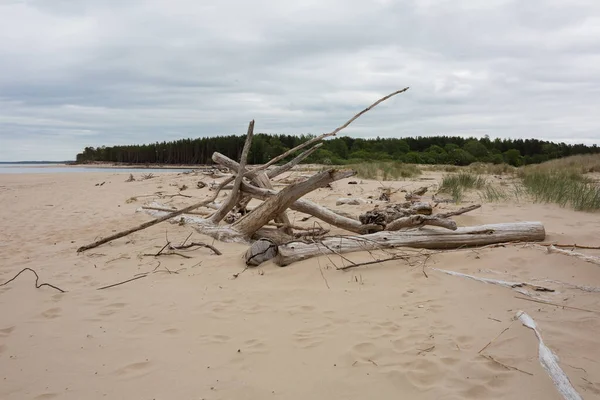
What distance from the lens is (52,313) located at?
3.65 m

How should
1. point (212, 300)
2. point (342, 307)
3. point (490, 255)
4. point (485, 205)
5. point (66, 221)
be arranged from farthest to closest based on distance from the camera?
point (66, 221) < point (485, 205) < point (490, 255) < point (212, 300) < point (342, 307)

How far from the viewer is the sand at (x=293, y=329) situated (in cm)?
248

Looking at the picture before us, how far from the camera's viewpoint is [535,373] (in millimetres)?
2420

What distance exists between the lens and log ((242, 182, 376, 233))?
18.8ft

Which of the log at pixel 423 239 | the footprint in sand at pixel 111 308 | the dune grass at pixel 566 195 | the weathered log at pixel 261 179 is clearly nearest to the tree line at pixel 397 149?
the dune grass at pixel 566 195

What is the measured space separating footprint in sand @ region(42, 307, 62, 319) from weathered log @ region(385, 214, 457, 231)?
138 inches

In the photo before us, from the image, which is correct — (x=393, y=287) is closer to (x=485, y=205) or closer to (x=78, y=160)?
(x=485, y=205)

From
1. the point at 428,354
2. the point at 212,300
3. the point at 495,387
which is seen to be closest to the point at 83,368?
the point at 212,300

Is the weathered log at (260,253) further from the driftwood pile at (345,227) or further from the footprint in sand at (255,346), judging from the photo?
the footprint in sand at (255,346)

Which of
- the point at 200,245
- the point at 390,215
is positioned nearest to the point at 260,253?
the point at 200,245

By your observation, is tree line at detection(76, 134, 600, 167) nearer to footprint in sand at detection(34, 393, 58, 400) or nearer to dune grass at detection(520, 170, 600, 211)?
dune grass at detection(520, 170, 600, 211)

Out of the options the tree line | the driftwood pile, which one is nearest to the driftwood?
the driftwood pile

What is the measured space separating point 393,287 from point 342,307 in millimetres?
599

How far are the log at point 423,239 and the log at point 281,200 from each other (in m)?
0.70
